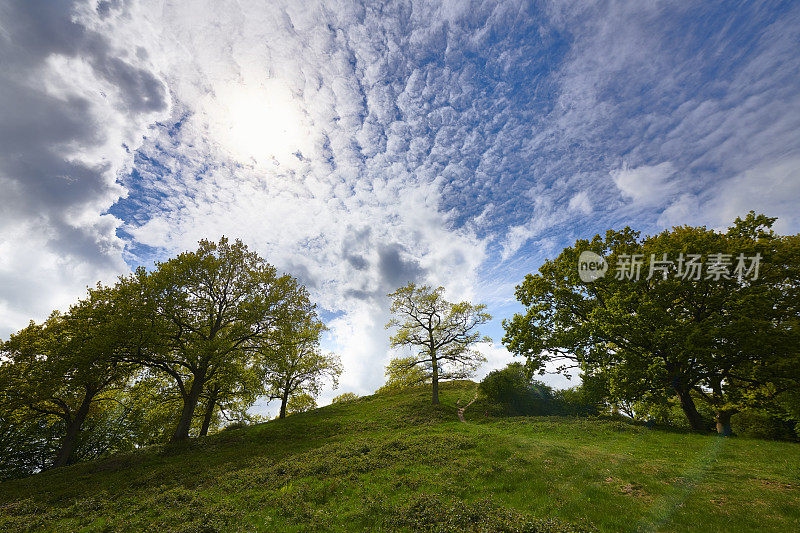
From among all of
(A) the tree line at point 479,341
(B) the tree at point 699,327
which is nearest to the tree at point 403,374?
(A) the tree line at point 479,341

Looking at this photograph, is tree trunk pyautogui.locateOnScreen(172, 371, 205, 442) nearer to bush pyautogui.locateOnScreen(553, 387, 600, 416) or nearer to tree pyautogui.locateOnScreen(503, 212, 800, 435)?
tree pyautogui.locateOnScreen(503, 212, 800, 435)

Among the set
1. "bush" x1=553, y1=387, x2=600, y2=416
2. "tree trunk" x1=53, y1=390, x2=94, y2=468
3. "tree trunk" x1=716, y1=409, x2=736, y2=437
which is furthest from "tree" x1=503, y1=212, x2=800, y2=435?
"tree trunk" x1=53, y1=390, x2=94, y2=468

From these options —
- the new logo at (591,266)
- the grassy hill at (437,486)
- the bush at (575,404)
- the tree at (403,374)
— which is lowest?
the grassy hill at (437,486)

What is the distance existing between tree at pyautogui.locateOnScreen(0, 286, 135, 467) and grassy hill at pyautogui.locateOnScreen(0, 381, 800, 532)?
7.18 meters

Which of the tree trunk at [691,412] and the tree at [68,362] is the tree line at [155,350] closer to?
the tree at [68,362]

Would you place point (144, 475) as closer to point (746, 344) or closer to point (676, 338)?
point (676, 338)

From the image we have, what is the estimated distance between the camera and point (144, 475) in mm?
19797

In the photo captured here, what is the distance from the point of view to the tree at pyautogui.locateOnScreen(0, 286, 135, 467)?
23.5 metres

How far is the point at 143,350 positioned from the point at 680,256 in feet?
146

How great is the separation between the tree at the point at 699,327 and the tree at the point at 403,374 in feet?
52.9

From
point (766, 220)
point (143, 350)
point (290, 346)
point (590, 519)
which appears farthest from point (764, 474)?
point (143, 350)

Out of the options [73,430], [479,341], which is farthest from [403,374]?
[73,430]

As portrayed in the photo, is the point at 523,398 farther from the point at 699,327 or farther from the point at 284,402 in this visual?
the point at 284,402

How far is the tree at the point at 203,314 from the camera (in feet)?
85.6
